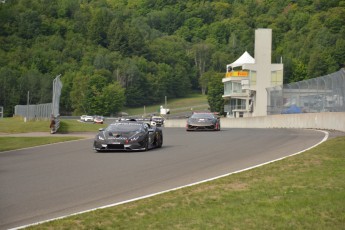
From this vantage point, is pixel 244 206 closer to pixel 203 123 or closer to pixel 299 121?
pixel 203 123

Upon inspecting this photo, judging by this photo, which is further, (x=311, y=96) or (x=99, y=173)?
(x=311, y=96)

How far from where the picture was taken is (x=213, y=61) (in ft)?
642

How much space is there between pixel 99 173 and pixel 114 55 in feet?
529

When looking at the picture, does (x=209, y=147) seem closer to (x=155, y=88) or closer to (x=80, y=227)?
(x=80, y=227)

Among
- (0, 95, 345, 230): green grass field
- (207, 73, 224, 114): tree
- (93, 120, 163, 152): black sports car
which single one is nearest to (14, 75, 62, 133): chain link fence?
(93, 120, 163, 152): black sports car

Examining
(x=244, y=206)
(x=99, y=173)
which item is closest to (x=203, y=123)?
(x=99, y=173)

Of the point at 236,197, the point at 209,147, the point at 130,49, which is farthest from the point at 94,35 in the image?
the point at 236,197

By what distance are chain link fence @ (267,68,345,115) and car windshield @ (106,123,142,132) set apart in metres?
13.3

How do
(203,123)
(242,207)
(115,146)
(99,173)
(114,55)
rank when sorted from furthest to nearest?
(114,55) < (203,123) < (115,146) < (99,173) < (242,207)

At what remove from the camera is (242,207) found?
33.8ft

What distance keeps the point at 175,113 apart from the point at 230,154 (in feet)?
443

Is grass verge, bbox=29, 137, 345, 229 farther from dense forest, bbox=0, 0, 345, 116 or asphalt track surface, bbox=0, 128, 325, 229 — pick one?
dense forest, bbox=0, 0, 345, 116

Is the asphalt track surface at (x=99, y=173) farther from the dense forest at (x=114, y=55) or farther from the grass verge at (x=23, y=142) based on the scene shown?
the dense forest at (x=114, y=55)

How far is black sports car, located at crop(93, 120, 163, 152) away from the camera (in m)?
22.8
